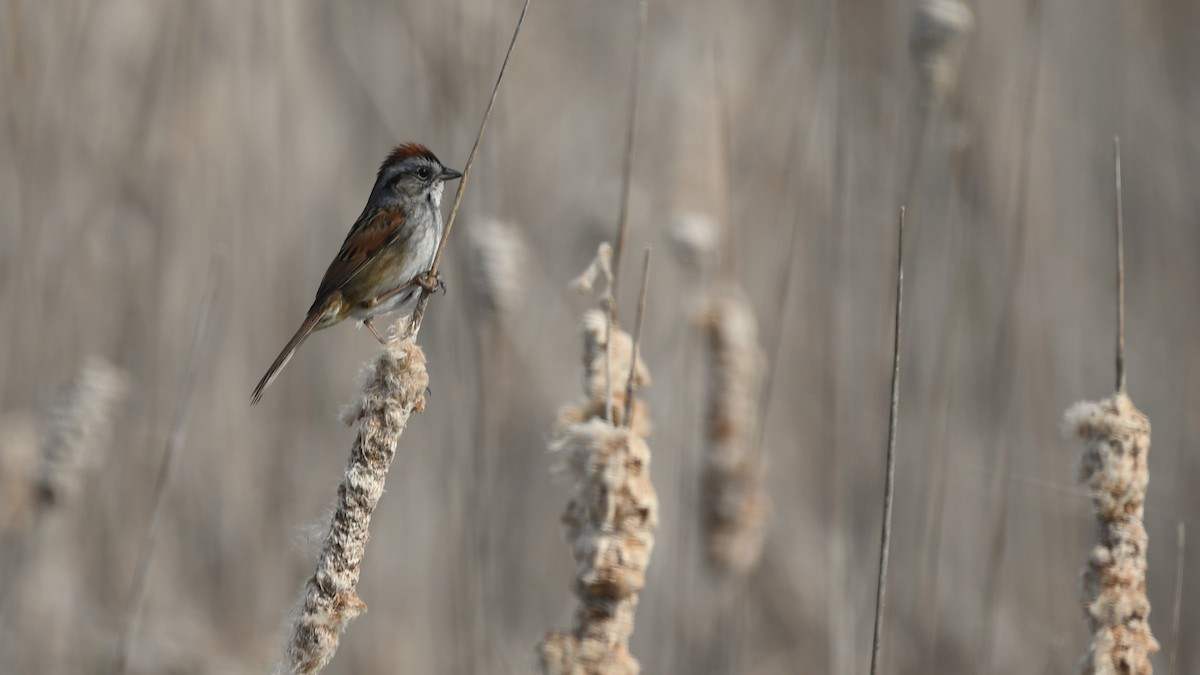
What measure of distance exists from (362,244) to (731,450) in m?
0.98

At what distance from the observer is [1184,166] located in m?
3.62

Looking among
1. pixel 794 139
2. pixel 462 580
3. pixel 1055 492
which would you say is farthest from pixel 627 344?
pixel 1055 492

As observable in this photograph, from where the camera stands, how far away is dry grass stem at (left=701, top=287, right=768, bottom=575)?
256 cm

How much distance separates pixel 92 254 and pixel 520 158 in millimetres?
1418

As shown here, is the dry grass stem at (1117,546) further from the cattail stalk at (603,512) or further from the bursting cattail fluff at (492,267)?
the bursting cattail fluff at (492,267)

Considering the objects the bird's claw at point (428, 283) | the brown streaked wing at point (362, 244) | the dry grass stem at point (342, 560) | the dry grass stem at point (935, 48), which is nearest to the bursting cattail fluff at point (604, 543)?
the dry grass stem at point (342, 560)

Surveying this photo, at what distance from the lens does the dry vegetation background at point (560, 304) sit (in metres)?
3.00

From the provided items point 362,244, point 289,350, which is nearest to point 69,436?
point 289,350

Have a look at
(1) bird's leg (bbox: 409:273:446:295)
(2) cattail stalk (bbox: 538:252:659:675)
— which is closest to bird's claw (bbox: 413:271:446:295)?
(1) bird's leg (bbox: 409:273:446:295)

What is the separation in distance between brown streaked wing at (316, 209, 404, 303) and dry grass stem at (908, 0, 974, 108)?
4.20ft

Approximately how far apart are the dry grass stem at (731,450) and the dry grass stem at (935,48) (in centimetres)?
68

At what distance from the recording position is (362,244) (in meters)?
2.72

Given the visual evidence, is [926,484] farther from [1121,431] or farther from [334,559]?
[334,559]

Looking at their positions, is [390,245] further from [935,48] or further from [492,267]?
[935,48]
